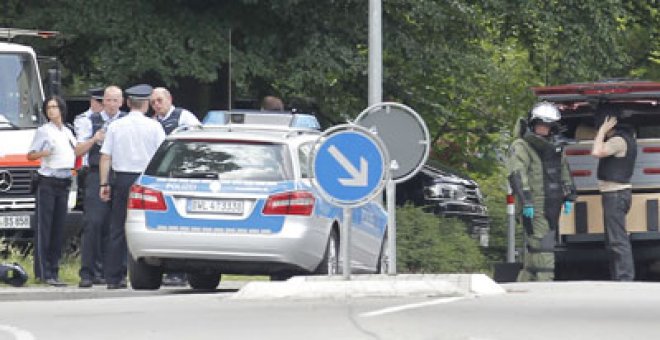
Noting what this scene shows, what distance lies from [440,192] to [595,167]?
9134mm

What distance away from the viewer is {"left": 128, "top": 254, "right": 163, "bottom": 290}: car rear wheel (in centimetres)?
1905

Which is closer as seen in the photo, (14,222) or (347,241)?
(347,241)

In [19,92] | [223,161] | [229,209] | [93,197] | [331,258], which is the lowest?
[331,258]

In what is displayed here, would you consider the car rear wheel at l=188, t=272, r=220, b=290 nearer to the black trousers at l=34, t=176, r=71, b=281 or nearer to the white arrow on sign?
the black trousers at l=34, t=176, r=71, b=281

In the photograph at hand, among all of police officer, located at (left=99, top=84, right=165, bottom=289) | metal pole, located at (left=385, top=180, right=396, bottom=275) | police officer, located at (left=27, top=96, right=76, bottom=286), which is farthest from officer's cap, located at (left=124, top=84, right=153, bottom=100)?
metal pole, located at (left=385, top=180, right=396, bottom=275)

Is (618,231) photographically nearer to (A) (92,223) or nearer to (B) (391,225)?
(B) (391,225)

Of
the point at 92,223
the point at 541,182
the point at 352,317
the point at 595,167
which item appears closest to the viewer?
the point at 352,317

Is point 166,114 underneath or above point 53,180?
above

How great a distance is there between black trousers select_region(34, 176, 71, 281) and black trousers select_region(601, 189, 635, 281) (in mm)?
5315

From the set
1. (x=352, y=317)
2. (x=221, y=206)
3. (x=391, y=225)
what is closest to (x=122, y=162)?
(x=221, y=206)

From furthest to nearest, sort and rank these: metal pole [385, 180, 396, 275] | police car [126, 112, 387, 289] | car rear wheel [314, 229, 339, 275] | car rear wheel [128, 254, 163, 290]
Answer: car rear wheel [128, 254, 163, 290] → car rear wheel [314, 229, 339, 275] → police car [126, 112, 387, 289] → metal pole [385, 180, 396, 275]

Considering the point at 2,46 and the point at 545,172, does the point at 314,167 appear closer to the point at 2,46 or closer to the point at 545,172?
the point at 545,172

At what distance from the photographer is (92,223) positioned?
792 inches

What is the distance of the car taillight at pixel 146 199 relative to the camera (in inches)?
730
